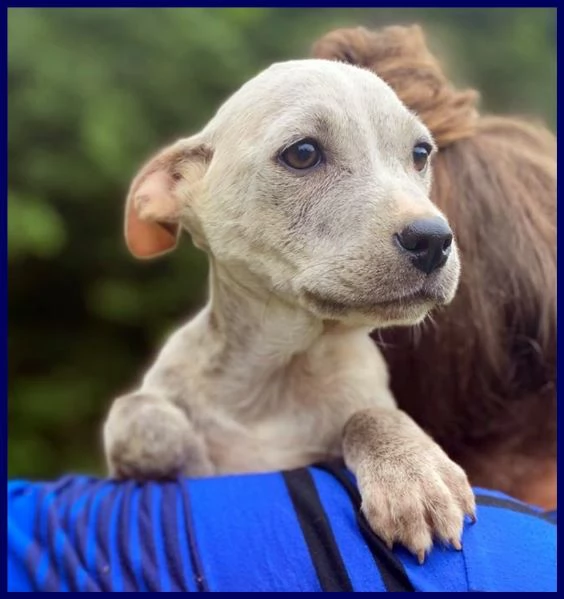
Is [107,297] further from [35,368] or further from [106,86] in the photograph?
[106,86]

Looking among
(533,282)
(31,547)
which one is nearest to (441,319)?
(533,282)

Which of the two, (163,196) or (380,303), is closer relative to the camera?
A: (380,303)

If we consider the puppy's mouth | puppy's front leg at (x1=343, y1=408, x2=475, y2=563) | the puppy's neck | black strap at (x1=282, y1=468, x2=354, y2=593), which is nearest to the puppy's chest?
the puppy's neck

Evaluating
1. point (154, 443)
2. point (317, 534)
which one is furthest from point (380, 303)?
point (154, 443)

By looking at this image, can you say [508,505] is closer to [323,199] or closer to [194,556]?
[194,556]

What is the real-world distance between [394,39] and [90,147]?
295 cm

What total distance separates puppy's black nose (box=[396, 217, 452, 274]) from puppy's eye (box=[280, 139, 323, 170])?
1.18 feet

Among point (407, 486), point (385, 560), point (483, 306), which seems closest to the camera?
point (385, 560)

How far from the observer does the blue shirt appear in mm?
1983

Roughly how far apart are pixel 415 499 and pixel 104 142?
12.4ft

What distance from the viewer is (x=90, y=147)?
17.7 ft

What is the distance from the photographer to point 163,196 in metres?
2.52

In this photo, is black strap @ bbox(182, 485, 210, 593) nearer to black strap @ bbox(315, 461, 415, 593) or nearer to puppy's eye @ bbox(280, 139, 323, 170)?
black strap @ bbox(315, 461, 415, 593)

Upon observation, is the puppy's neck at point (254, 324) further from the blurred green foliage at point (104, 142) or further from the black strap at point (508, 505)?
the blurred green foliage at point (104, 142)
